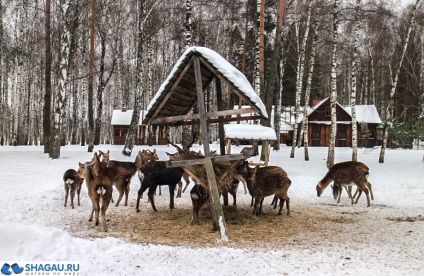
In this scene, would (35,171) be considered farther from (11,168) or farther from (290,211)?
(290,211)

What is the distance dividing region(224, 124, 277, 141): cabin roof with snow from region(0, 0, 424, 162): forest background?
226cm

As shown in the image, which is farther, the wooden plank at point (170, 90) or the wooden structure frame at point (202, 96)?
the wooden plank at point (170, 90)

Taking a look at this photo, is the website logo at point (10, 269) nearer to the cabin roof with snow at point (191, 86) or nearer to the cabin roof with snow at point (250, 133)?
the cabin roof with snow at point (191, 86)

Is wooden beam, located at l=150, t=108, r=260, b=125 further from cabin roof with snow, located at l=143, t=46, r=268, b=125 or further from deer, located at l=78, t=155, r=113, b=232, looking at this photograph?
deer, located at l=78, t=155, r=113, b=232

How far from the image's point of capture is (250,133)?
619 inches

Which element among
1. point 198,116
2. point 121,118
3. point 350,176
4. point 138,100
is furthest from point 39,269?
point 121,118

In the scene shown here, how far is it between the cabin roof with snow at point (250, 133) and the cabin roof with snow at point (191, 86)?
6607 millimetres

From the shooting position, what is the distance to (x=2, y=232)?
17.7 feet

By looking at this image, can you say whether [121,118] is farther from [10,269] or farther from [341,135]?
[10,269]

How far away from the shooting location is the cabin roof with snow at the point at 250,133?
15.4 m

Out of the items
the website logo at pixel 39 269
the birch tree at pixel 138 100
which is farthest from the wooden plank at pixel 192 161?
the birch tree at pixel 138 100

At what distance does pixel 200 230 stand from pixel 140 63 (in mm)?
15076

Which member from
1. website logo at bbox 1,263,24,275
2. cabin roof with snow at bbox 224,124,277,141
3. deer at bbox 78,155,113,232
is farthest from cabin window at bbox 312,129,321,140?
website logo at bbox 1,263,24,275

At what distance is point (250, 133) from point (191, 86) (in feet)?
23.1
